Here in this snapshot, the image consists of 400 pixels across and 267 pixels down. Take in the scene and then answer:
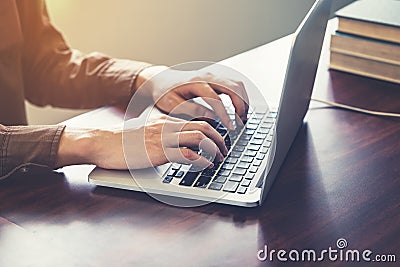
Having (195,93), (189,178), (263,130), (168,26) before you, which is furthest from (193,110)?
(168,26)

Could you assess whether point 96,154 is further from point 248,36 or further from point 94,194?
point 248,36

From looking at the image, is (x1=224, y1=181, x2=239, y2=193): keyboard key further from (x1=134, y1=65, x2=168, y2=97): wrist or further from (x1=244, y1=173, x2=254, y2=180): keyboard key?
(x1=134, y1=65, x2=168, y2=97): wrist

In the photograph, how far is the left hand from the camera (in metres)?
1.12

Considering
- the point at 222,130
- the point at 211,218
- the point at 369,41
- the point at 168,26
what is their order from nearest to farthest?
1. the point at 211,218
2. the point at 222,130
3. the point at 369,41
4. the point at 168,26

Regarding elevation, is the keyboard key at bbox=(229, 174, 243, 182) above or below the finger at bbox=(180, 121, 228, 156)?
below

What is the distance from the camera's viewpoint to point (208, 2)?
256cm

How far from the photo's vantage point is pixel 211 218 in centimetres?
87

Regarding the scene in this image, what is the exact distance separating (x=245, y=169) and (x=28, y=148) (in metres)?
0.32

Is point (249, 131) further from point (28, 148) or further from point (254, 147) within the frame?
point (28, 148)

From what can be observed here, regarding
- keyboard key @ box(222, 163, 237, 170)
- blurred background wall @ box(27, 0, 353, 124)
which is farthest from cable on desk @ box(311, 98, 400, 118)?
blurred background wall @ box(27, 0, 353, 124)

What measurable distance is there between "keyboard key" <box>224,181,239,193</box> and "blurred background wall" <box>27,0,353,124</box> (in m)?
1.40

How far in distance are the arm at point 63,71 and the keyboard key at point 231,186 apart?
17.1 inches

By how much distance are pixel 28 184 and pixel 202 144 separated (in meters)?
0.26

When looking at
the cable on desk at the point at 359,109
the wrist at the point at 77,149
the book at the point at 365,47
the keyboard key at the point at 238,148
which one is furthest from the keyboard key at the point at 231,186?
the book at the point at 365,47
